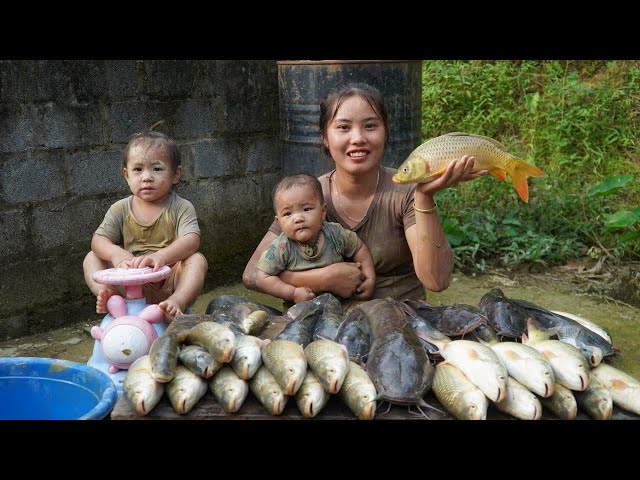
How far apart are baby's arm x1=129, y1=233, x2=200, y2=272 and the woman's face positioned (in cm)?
87

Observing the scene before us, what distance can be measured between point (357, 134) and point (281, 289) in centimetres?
84

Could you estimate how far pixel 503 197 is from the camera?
815 centimetres

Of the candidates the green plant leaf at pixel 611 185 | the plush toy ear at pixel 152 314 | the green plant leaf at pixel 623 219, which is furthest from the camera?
the green plant leaf at pixel 611 185

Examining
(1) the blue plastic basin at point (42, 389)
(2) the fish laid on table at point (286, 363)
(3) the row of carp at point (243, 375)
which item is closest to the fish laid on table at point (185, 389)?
(3) the row of carp at point (243, 375)

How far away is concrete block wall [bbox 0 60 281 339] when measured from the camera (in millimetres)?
5320

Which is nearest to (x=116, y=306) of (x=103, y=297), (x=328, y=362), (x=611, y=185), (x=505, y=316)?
(x=103, y=297)

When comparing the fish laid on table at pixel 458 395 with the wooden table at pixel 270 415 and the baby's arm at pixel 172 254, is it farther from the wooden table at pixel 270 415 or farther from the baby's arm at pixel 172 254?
the baby's arm at pixel 172 254

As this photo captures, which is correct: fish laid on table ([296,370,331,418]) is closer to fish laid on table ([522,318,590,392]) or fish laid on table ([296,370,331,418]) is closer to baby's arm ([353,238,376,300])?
fish laid on table ([522,318,590,392])

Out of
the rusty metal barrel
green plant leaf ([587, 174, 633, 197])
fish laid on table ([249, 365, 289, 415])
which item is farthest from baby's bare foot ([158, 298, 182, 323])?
green plant leaf ([587, 174, 633, 197])

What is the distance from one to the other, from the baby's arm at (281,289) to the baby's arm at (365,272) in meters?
0.26

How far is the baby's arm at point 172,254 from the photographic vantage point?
3717mm

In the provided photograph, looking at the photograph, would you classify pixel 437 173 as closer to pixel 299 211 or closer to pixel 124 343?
pixel 299 211

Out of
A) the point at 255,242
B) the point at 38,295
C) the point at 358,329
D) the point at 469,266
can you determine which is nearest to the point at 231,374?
the point at 358,329

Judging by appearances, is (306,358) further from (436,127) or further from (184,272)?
(436,127)
